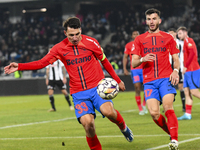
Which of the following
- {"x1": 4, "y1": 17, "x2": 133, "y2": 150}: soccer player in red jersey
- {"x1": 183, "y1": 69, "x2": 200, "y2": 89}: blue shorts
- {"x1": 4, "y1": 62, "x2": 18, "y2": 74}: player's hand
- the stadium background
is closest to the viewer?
{"x1": 4, "y1": 62, "x2": 18, "y2": 74}: player's hand

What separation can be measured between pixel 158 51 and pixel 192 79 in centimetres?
368

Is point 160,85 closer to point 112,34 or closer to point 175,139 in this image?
point 175,139

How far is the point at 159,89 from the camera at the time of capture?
235 inches

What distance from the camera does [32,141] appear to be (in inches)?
281

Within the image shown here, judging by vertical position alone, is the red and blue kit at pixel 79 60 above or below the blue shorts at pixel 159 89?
above

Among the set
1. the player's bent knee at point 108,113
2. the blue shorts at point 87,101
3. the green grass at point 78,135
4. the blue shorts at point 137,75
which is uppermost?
the blue shorts at point 87,101

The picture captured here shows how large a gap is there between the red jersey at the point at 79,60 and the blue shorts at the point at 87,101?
0.24 feet

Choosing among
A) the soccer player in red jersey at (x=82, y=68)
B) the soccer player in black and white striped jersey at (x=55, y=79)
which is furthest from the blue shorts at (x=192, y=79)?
the soccer player in black and white striped jersey at (x=55, y=79)

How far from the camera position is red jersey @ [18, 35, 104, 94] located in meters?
5.55

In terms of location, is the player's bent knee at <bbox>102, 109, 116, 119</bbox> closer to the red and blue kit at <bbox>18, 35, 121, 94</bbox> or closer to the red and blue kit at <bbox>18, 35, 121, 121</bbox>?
the red and blue kit at <bbox>18, 35, 121, 121</bbox>

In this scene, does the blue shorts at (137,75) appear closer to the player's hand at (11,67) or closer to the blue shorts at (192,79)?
the blue shorts at (192,79)

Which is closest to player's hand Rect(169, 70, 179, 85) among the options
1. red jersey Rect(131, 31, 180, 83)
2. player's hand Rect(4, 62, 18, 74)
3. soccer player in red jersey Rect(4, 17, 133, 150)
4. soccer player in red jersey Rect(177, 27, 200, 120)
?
red jersey Rect(131, 31, 180, 83)

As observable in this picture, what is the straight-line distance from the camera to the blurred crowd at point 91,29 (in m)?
29.2

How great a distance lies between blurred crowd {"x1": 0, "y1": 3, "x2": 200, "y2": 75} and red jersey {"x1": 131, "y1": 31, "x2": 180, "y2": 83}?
20419 millimetres
